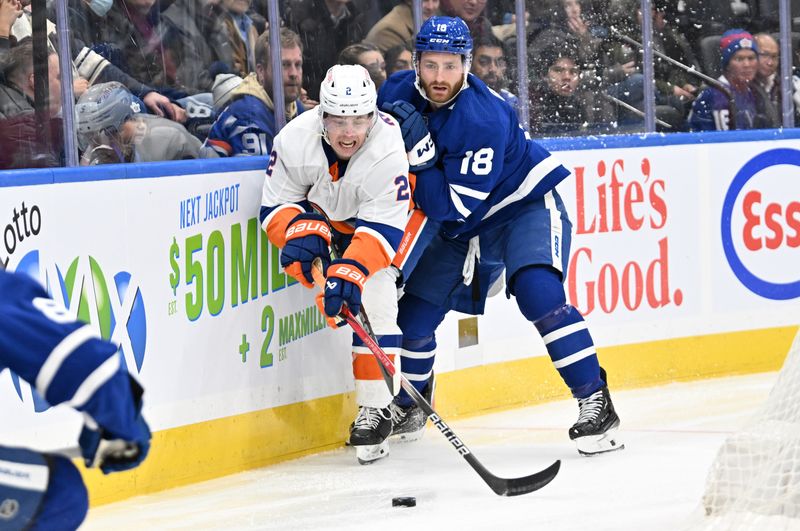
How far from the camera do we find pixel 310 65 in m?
4.46

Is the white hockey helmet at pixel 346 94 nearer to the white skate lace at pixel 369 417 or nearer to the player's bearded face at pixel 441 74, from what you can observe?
the player's bearded face at pixel 441 74

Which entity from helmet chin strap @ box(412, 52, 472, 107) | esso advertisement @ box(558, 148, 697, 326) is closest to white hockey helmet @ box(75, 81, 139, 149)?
helmet chin strap @ box(412, 52, 472, 107)

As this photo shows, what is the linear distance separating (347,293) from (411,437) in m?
0.83

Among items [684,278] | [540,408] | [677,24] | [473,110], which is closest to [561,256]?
[473,110]

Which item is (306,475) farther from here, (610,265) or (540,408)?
(610,265)

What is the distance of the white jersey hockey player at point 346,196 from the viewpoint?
3.80 metres

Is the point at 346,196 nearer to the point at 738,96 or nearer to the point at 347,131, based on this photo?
the point at 347,131

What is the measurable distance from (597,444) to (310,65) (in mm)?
1427

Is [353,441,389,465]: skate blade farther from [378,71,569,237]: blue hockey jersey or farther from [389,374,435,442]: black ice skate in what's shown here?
[378,71,569,237]: blue hockey jersey

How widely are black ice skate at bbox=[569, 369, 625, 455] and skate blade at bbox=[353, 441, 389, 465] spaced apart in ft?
1.77

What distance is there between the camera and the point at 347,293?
12.4 ft

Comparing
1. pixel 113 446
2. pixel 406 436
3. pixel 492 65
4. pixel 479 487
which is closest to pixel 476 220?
pixel 406 436

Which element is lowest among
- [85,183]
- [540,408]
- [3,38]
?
[540,408]

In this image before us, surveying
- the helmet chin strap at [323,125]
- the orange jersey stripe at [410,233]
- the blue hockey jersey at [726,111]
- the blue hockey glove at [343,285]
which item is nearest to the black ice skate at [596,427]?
the orange jersey stripe at [410,233]
